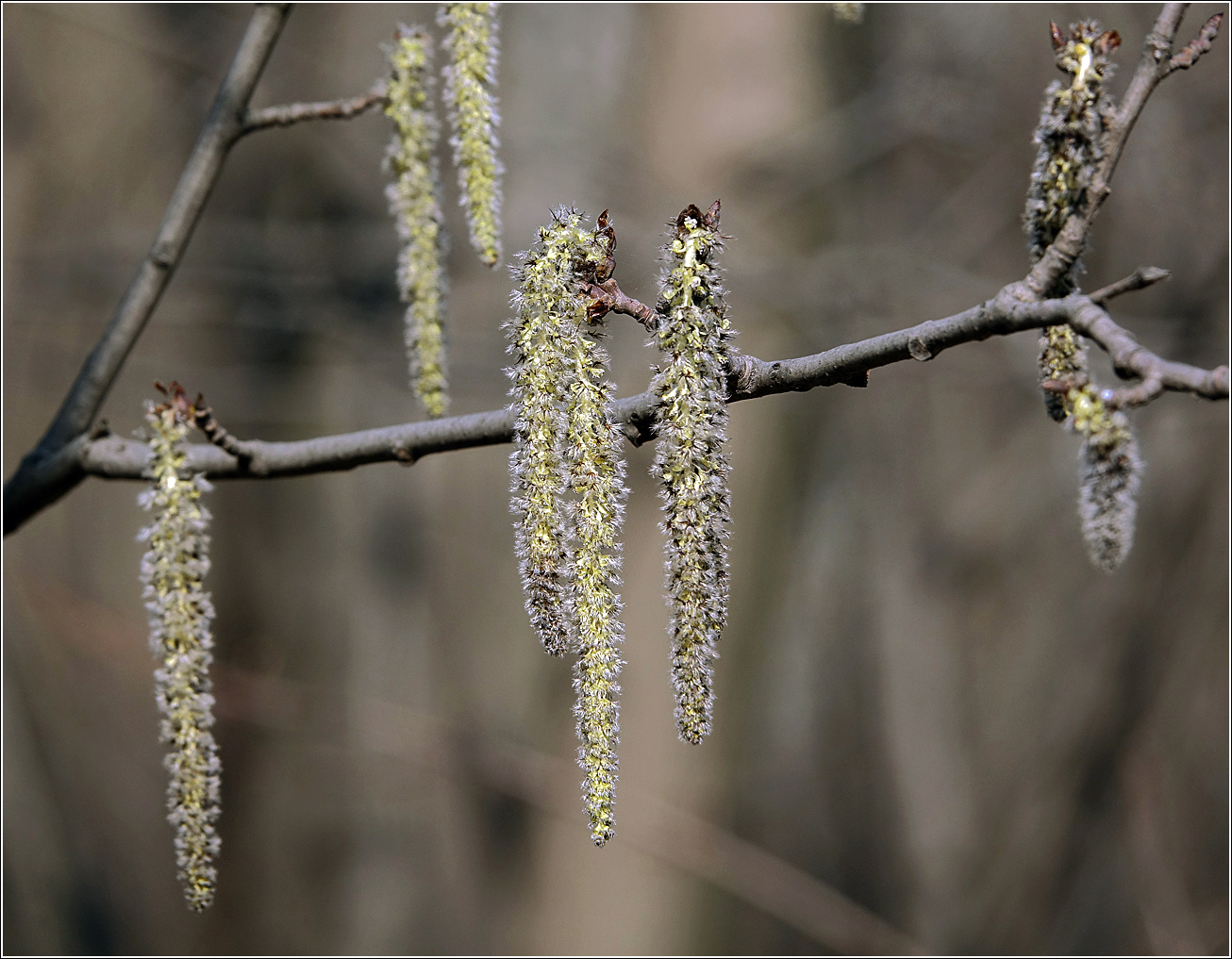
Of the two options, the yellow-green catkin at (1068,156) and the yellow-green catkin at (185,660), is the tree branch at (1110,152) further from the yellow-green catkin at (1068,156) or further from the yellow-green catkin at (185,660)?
the yellow-green catkin at (185,660)

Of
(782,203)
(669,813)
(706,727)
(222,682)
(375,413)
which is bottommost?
(669,813)

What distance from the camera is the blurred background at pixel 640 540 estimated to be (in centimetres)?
482

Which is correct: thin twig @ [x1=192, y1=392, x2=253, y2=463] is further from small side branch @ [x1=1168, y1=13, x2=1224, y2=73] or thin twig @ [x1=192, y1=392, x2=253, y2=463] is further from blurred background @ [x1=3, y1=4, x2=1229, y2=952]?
blurred background @ [x1=3, y1=4, x2=1229, y2=952]

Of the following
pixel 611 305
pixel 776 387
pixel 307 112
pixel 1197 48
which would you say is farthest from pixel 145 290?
pixel 1197 48

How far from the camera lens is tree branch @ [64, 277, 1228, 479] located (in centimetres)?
84

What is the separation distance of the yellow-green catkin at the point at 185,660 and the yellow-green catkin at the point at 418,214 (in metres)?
0.38

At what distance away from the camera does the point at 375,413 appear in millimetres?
5188

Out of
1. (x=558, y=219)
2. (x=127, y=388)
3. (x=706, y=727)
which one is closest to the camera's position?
(x=706, y=727)

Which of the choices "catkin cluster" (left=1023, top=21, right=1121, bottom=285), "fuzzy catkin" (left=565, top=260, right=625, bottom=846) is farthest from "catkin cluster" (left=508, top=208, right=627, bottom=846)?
"catkin cluster" (left=1023, top=21, right=1121, bottom=285)

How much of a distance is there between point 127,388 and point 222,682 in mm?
1618

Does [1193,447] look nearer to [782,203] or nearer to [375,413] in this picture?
[782,203]

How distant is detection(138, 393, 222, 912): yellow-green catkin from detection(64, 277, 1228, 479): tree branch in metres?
0.10

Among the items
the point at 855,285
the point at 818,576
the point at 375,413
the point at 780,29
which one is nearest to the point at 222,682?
the point at 375,413

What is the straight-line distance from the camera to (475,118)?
A: 1290 millimetres
